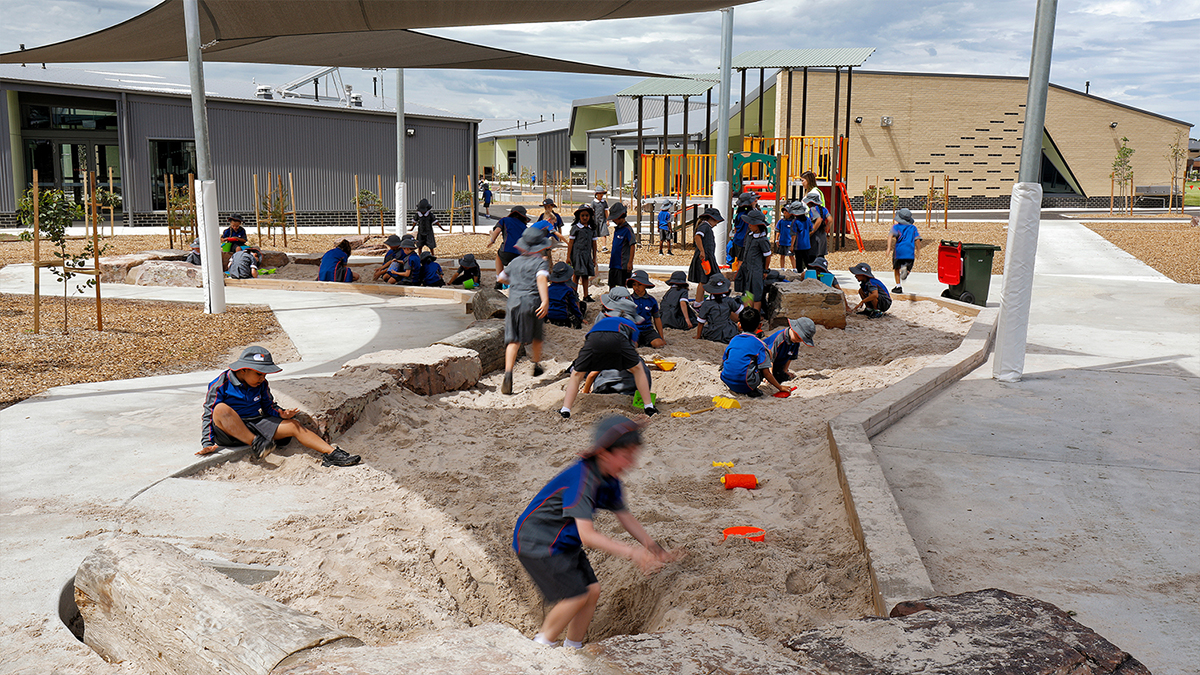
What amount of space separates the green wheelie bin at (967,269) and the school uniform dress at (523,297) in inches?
281

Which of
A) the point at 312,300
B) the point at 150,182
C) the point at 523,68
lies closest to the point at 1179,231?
the point at 523,68

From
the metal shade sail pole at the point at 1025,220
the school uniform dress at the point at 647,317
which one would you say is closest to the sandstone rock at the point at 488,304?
the school uniform dress at the point at 647,317

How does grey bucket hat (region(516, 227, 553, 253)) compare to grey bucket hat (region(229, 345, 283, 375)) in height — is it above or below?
above

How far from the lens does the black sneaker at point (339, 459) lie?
6145 mm

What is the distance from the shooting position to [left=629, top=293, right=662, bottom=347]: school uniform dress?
965 cm

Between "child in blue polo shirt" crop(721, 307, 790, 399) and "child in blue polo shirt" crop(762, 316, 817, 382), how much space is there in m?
0.14

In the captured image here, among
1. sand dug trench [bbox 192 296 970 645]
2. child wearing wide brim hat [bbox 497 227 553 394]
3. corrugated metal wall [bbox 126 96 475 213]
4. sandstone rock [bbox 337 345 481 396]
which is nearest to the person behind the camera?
sand dug trench [bbox 192 296 970 645]

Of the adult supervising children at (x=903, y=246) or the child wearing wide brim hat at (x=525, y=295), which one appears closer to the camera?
the child wearing wide brim hat at (x=525, y=295)

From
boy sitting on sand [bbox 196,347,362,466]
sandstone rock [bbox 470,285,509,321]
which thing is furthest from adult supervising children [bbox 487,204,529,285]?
boy sitting on sand [bbox 196,347,362,466]

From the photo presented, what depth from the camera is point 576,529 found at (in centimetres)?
370

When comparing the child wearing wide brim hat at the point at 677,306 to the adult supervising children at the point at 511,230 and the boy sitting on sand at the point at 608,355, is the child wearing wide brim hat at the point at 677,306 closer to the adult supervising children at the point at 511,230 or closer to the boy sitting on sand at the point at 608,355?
the adult supervising children at the point at 511,230

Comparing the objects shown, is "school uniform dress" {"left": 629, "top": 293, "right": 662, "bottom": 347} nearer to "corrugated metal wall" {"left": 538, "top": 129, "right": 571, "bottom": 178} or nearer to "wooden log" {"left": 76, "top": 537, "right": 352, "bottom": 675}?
"wooden log" {"left": 76, "top": 537, "right": 352, "bottom": 675}

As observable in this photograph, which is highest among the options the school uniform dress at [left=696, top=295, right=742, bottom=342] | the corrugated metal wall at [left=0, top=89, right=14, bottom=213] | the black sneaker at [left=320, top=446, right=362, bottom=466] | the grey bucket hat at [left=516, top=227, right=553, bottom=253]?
the corrugated metal wall at [left=0, top=89, right=14, bottom=213]

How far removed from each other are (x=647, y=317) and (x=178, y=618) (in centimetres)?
685
